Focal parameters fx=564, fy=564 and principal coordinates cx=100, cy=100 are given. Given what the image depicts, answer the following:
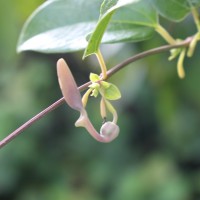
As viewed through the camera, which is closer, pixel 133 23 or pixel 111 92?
pixel 111 92

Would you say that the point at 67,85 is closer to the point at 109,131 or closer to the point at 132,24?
the point at 109,131

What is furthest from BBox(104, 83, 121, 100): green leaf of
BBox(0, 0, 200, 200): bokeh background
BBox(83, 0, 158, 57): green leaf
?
BBox(0, 0, 200, 200): bokeh background

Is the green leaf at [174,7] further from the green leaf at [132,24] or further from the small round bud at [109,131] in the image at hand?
the small round bud at [109,131]

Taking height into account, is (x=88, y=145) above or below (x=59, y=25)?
below

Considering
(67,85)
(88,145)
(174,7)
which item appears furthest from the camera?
(88,145)

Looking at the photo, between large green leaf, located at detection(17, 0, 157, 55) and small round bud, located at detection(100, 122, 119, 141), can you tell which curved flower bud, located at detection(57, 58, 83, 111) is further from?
large green leaf, located at detection(17, 0, 157, 55)

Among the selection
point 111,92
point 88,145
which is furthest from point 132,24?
point 88,145
